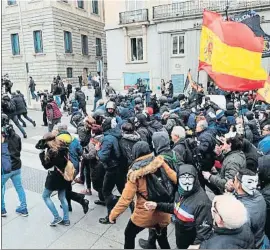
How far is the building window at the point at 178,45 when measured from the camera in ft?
70.9

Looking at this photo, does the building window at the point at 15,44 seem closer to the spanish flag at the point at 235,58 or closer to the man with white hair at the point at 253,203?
the spanish flag at the point at 235,58

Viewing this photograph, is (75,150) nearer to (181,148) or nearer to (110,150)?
(110,150)

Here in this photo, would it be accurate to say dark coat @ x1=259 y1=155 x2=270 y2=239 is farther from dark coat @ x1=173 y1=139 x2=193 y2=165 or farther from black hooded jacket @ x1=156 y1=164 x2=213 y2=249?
dark coat @ x1=173 y1=139 x2=193 y2=165

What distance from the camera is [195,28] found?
2062 centimetres

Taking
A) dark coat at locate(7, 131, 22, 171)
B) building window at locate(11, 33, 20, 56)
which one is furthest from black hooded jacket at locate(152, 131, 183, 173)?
building window at locate(11, 33, 20, 56)

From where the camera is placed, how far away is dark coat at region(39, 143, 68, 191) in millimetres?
4105

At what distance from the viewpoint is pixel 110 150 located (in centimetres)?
432

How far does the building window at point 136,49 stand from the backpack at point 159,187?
21.2m

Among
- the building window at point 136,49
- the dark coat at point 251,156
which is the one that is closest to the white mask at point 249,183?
the dark coat at point 251,156

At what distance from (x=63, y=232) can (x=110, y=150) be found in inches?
55.1

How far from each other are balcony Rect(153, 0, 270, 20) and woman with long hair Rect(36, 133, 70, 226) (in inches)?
734

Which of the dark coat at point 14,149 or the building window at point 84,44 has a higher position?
the building window at point 84,44

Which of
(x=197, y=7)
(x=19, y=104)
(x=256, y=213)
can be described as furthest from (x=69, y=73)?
(x=256, y=213)

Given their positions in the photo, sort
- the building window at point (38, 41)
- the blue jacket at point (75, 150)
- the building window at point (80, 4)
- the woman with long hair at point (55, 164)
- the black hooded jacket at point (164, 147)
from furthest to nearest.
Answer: the building window at point (80, 4), the building window at point (38, 41), the blue jacket at point (75, 150), the woman with long hair at point (55, 164), the black hooded jacket at point (164, 147)
